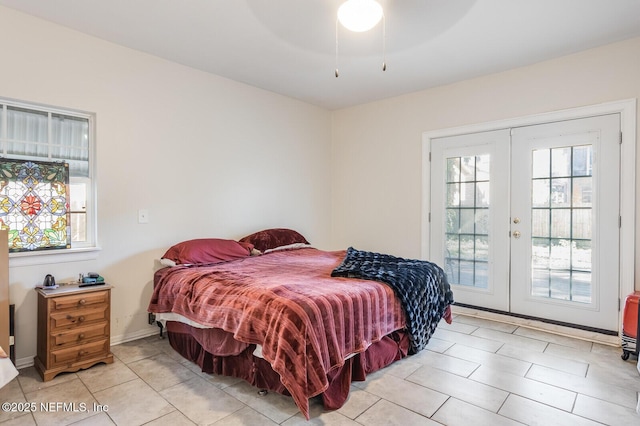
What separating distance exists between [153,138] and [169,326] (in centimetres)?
172

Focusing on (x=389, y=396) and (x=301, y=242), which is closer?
(x=389, y=396)

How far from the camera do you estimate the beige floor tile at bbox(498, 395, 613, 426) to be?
1.98m

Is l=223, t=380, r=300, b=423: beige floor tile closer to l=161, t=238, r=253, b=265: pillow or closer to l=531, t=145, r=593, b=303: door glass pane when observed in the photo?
l=161, t=238, r=253, b=265: pillow

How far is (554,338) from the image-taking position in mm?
3260

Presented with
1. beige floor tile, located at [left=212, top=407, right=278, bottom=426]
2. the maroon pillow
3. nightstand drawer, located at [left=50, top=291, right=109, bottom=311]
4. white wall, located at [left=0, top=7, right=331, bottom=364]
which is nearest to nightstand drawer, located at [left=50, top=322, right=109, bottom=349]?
nightstand drawer, located at [left=50, top=291, right=109, bottom=311]

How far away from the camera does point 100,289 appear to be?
104 inches

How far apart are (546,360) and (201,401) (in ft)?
8.36

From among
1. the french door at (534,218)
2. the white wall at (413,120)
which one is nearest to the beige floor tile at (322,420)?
the french door at (534,218)

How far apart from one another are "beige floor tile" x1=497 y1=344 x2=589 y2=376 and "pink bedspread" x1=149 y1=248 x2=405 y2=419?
1054 mm

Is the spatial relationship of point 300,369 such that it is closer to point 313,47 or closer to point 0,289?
point 0,289

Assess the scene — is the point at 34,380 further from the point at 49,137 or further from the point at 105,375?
the point at 49,137

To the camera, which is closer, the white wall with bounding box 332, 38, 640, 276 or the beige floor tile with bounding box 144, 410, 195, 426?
the beige floor tile with bounding box 144, 410, 195, 426

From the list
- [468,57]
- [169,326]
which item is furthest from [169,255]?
[468,57]

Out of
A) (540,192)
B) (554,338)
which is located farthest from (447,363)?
(540,192)
